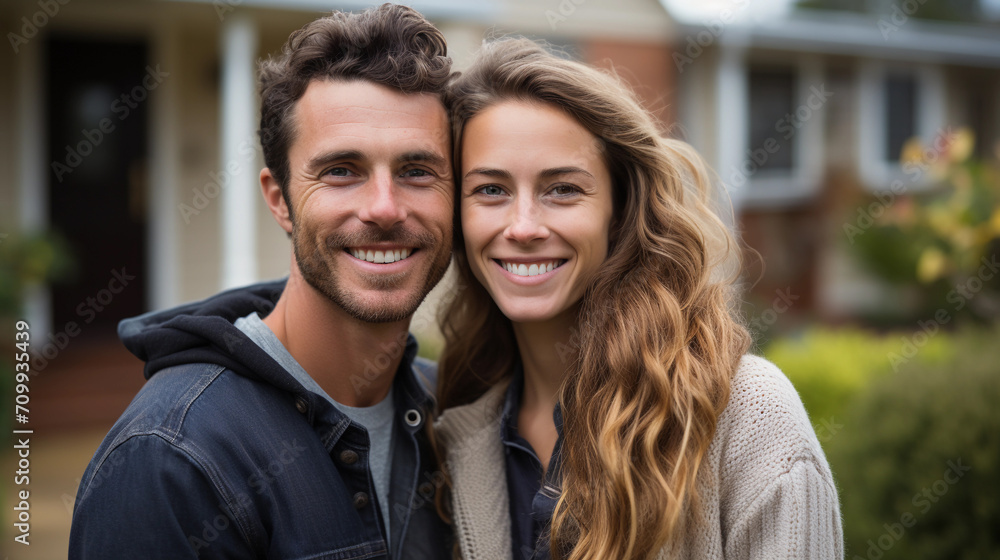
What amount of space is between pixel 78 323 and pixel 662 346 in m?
7.81

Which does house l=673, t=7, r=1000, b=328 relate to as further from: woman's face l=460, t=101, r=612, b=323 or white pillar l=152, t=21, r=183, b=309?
woman's face l=460, t=101, r=612, b=323

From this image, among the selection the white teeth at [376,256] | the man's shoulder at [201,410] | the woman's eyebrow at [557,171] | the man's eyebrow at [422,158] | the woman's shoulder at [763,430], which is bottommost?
the woman's shoulder at [763,430]

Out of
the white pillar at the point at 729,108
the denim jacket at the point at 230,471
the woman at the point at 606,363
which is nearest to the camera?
the denim jacket at the point at 230,471

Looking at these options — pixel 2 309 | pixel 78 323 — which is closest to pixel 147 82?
pixel 78 323

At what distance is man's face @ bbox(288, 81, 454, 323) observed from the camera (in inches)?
93.5

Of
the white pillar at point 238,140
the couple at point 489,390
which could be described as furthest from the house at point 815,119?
the couple at point 489,390

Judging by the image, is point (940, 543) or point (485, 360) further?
point (940, 543)

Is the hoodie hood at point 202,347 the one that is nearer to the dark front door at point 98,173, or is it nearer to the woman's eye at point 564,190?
the woman's eye at point 564,190

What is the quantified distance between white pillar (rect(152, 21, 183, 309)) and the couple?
256 inches

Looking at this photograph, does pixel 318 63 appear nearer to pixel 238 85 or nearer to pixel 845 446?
pixel 845 446

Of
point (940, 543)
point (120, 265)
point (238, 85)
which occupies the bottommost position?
point (940, 543)

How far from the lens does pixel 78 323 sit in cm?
842

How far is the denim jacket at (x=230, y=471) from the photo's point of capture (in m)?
1.96

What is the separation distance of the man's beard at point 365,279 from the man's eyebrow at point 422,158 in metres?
0.20
